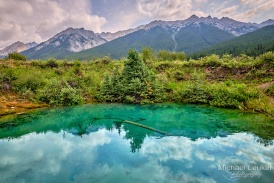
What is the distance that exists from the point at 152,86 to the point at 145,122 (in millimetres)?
7122

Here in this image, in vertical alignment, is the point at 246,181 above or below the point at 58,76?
below

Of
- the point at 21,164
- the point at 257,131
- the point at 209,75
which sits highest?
the point at 209,75

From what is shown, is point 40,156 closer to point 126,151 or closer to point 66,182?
point 66,182

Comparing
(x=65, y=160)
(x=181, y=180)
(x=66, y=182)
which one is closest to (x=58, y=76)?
(x=65, y=160)

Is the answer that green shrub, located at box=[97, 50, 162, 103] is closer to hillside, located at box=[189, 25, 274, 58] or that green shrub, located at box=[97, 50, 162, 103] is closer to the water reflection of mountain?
the water reflection of mountain

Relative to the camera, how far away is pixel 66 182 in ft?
18.6

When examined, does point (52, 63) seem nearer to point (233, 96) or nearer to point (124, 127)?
point (124, 127)

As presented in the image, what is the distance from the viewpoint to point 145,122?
1176 cm

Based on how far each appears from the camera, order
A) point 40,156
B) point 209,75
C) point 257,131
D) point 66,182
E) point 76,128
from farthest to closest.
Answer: point 209,75 → point 76,128 → point 257,131 → point 40,156 → point 66,182

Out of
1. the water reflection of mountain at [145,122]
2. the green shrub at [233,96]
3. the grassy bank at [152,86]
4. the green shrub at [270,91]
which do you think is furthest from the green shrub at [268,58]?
the water reflection of mountain at [145,122]

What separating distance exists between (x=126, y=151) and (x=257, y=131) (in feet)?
22.2

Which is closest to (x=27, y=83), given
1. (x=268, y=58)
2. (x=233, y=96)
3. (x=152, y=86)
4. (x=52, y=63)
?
(x=52, y=63)

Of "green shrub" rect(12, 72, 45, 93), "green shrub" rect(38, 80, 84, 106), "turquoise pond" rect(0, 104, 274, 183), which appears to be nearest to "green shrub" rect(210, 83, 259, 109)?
"turquoise pond" rect(0, 104, 274, 183)

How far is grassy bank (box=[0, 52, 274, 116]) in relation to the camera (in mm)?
15095
